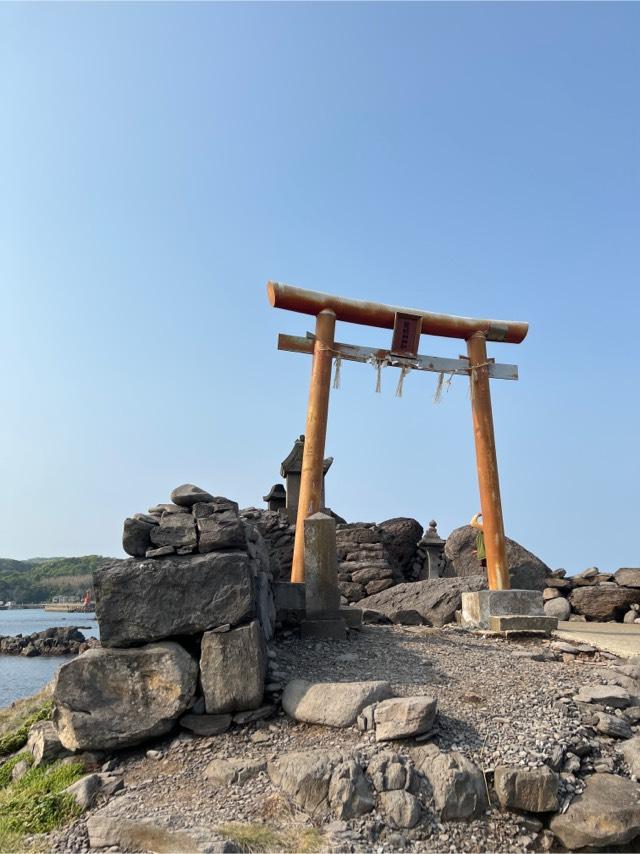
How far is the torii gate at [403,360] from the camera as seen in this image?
1111 centimetres

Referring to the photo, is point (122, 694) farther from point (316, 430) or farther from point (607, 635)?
point (607, 635)

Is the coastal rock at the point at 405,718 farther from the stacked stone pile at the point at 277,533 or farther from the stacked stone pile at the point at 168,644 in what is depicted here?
the stacked stone pile at the point at 277,533

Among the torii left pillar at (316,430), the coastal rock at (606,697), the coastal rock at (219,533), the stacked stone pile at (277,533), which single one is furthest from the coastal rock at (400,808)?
the stacked stone pile at (277,533)

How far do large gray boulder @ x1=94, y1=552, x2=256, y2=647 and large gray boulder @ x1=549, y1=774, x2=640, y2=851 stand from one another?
310 cm

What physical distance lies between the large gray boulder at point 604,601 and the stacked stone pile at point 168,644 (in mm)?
9118

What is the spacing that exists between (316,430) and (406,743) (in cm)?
678

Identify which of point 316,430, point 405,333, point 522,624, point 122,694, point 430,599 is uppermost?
point 405,333

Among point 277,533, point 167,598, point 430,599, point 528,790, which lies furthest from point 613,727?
point 277,533

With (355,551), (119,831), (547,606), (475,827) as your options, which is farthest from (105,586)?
(547,606)

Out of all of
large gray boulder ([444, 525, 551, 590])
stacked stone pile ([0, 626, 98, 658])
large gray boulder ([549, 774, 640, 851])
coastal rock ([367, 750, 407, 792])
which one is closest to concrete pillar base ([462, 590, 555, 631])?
large gray boulder ([444, 525, 551, 590])

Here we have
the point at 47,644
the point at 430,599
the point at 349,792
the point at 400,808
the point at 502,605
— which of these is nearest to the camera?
the point at 400,808

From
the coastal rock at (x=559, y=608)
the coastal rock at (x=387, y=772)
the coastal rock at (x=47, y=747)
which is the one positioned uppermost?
the coastal rock at (x=559, y=608)

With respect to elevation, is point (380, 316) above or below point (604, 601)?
above

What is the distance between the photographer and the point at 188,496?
6777 mm
